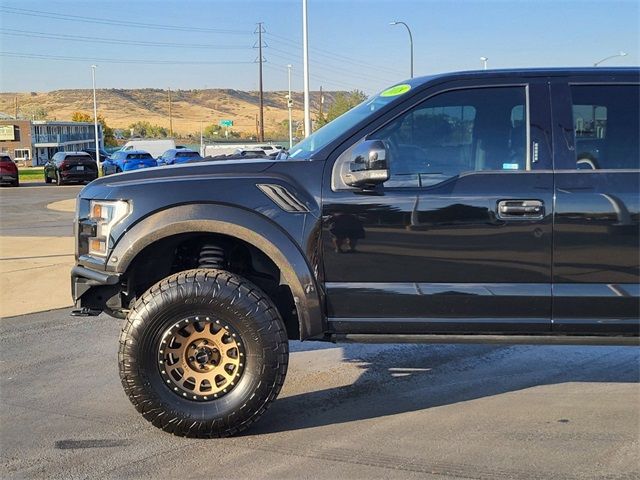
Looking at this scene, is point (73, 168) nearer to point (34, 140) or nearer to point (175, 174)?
point (175, 174)

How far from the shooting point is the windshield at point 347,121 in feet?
13.5

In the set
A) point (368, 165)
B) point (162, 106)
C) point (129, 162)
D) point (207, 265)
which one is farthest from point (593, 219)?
point (162, 106)

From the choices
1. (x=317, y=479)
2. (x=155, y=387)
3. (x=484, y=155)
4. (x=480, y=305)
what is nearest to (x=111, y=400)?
(x=155, y=387)

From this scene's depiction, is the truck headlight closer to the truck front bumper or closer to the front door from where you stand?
the truck front bumper

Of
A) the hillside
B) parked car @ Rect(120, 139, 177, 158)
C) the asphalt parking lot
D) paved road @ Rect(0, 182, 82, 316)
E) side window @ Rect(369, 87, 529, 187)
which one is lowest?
the asphalt parking lot

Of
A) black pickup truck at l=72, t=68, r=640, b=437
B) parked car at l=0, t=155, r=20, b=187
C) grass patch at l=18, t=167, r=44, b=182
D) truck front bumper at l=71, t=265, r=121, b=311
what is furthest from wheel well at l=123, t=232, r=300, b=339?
grass patch at l=18, t=167, r=44, b=182

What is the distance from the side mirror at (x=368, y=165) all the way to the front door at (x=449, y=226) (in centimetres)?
7

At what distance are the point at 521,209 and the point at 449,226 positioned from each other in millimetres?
414

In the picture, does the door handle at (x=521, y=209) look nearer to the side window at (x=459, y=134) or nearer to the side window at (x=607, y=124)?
the side window at (x=459, y=134)

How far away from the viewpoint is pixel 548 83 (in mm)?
3996

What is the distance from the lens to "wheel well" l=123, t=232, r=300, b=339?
Result: 13.8 ft

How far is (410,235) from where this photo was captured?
12.7 ft

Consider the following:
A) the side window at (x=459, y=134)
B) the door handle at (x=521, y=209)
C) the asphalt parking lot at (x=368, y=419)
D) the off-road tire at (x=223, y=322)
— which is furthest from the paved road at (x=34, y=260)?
the door handle at (x=521, y=209)

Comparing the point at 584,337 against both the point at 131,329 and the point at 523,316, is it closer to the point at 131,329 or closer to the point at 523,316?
the point at 523,316
